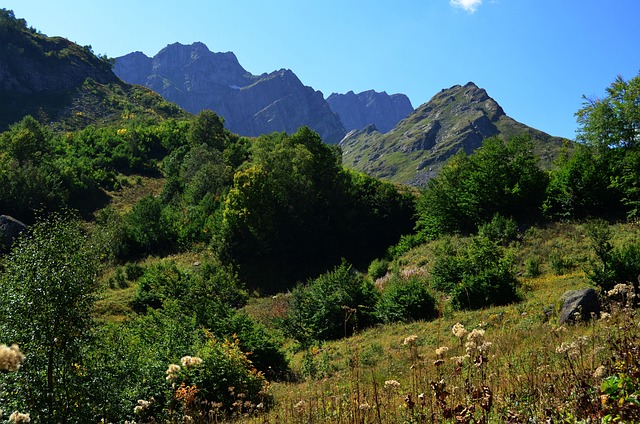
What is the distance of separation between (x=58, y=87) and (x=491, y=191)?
282 ft

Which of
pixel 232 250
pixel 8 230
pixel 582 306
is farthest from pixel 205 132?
pixel 582 306

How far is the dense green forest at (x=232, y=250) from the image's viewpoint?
338 inches

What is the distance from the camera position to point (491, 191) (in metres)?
31.9

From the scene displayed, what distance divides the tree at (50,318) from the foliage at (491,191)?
28.8 metres

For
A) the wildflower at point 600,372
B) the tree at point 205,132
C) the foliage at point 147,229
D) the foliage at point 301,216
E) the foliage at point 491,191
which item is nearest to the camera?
the wildflower at point 600,372

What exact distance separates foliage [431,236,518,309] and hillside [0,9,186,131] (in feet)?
215

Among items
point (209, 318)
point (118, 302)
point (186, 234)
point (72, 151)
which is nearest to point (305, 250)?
point (186, 234)

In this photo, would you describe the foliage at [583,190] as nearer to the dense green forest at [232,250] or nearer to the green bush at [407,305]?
the dense green forest at [232,250]

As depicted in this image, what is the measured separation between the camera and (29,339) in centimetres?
820

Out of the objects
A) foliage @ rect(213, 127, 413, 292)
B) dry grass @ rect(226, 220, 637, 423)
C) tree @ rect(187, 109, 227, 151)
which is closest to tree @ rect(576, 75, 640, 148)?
dry grass @ rect(226, 220, 637, 423)

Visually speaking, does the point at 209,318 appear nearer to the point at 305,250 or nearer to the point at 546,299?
the point at 546,299

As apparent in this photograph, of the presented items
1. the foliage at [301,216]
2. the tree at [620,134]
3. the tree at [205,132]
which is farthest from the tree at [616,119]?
the tree at [205,132]

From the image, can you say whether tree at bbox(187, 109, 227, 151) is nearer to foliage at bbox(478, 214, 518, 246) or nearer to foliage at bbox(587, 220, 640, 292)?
Answer: foliage at bbox(478, 214, 518, 246)

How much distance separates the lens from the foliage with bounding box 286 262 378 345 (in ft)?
61.7
